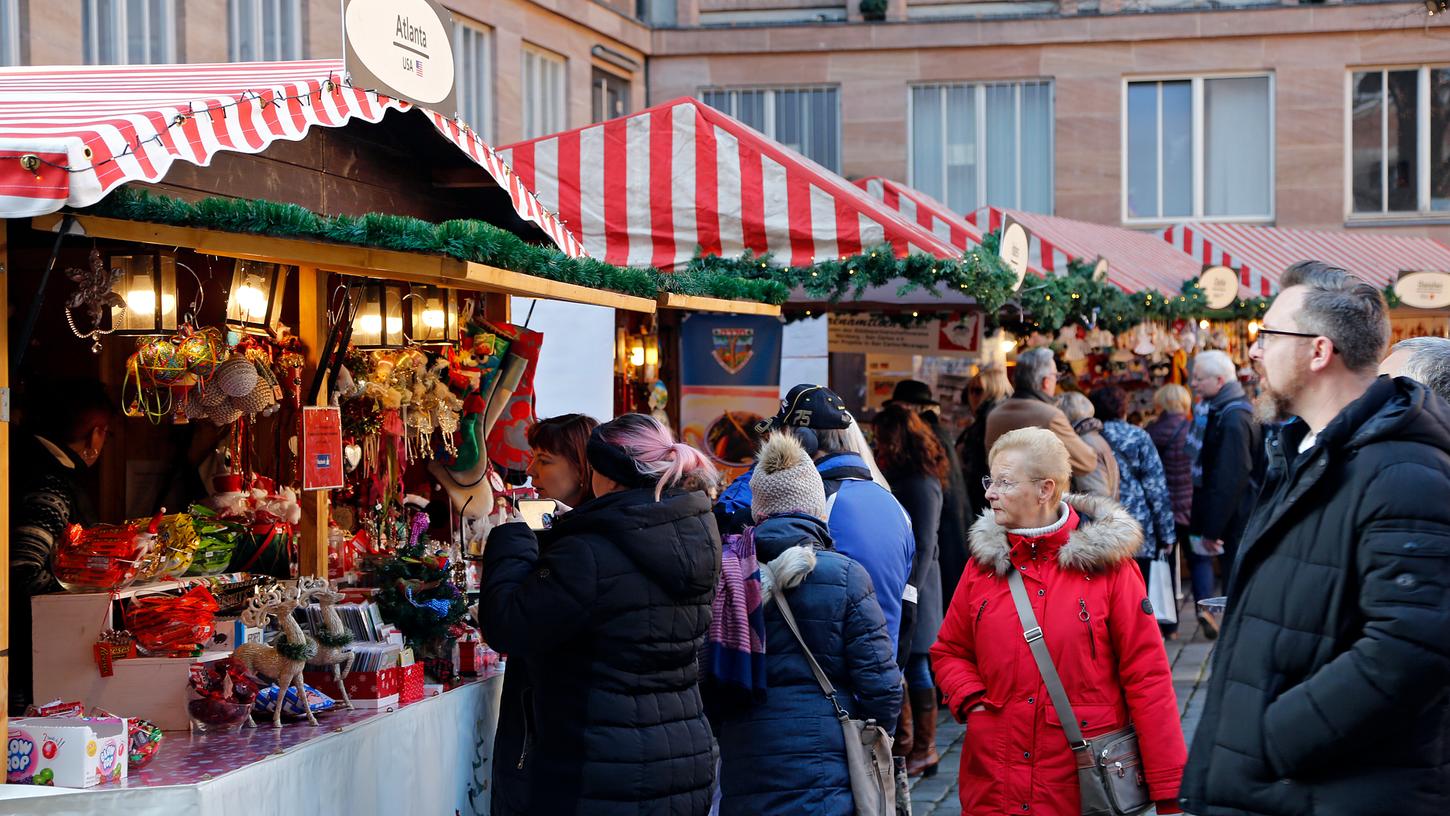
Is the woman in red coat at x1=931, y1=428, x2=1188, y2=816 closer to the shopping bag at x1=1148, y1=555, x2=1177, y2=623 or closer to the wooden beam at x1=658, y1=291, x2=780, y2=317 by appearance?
the wooden beam at x1=658, y1=291, x2=780, y2=317

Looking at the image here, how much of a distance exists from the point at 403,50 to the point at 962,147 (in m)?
17.7

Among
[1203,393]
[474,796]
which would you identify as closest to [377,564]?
[474,796]

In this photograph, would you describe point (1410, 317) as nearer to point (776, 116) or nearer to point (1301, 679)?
point (776, 116)

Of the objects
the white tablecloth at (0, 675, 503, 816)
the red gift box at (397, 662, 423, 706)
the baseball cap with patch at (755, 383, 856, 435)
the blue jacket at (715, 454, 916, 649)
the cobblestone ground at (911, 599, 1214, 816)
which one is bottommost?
the cobblestone ground at (911, 599, 1214, 816)

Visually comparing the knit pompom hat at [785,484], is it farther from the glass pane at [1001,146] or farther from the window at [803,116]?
the glass pane at [1001,146]

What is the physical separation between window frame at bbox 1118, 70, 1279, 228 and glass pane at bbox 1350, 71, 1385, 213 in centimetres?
111

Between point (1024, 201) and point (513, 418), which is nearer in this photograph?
point (513, 418)

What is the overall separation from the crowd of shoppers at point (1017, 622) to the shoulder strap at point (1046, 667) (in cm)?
1

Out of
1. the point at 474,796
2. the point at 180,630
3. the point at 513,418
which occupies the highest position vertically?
the point at 513,418

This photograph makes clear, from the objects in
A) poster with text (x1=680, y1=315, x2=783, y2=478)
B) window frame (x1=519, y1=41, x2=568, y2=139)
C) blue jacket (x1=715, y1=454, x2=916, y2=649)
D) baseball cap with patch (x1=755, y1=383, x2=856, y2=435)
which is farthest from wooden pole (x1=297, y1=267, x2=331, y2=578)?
window frame (x1=519, y1=41, x2=568, y2=139)

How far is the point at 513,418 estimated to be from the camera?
6770mm

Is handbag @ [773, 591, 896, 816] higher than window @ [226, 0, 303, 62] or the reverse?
the reverse

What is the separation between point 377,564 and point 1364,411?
11.5 ft

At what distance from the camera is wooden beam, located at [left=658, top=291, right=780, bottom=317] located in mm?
6363
